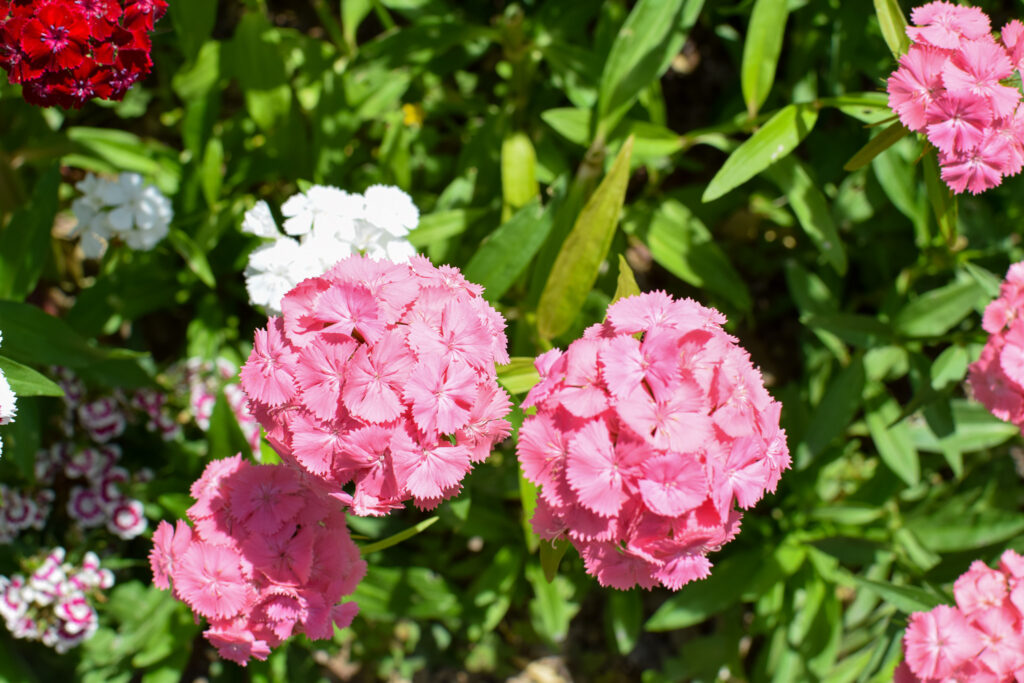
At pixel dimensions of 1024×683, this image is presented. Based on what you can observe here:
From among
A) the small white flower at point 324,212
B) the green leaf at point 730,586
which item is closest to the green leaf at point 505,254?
the small white flower at point 324,212

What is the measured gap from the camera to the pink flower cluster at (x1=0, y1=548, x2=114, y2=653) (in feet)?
9.87

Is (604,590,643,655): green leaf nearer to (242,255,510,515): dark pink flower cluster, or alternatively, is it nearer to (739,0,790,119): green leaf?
(242,255,510,515): dark pink flower cluster

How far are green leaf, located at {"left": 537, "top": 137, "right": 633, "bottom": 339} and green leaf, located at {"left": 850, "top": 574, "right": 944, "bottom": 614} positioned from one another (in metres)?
1.52

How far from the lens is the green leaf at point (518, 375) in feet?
7.92

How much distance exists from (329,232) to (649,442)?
1204 mm

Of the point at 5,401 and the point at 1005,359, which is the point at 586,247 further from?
the point at 5,401

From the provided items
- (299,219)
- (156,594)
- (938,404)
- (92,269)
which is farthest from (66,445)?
(938,404)

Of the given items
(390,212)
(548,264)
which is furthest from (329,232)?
(548,264)

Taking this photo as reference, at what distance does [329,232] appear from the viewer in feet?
8.09

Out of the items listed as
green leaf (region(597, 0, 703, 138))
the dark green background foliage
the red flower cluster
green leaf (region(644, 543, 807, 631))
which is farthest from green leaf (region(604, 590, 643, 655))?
the red flower cluster

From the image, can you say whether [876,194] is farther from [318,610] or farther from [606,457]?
[318,610]

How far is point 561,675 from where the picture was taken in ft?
14.2

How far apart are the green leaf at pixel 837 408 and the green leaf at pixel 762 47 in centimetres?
115

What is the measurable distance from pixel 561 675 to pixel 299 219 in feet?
9.68
